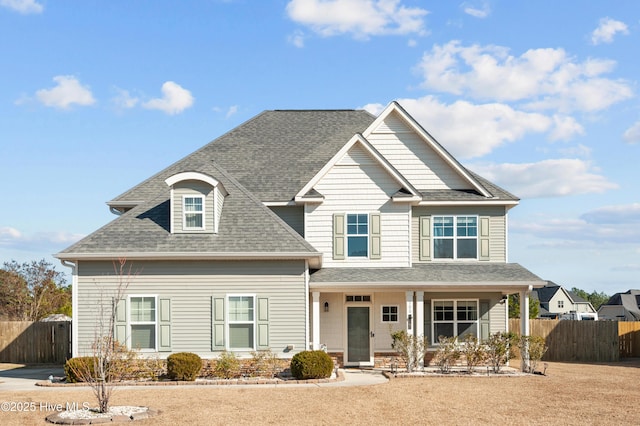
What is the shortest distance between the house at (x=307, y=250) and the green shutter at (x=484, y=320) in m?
0.05

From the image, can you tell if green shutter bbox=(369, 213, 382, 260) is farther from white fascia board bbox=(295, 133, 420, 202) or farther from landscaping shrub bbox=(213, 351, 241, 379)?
landscaping shrub bbox=(213, 351, 241, 379)

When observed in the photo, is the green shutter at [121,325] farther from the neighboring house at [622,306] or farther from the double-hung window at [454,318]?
the neighboring house at [622,306]

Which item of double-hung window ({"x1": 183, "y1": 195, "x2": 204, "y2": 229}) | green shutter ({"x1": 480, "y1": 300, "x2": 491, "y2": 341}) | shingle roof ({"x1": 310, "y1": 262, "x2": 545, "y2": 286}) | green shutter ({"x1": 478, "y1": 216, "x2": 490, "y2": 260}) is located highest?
double-hung window ({"x1": 183, "y1": 195, "x2": 204, "y2": 229})

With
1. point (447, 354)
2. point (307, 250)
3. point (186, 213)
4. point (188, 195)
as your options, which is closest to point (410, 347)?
point (447, 354)

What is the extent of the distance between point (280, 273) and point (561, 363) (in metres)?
13.1

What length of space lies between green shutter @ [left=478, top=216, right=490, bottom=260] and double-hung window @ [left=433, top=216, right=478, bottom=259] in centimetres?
17

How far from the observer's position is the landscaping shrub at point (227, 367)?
20.8 metres

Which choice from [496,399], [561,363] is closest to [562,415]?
[496,399]

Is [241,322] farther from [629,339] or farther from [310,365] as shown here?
[629,339]

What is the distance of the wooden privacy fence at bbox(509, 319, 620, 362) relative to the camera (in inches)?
1190

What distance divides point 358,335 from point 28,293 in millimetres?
23751

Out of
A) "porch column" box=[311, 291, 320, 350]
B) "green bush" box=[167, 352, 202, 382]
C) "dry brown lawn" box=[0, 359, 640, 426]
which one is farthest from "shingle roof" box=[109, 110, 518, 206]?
"dry brown lawn" box=[0, 359, 640, 426]

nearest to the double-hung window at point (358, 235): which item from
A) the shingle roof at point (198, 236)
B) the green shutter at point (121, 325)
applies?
the shingle roof at point (198, 236)

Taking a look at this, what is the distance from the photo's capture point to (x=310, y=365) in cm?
2009
